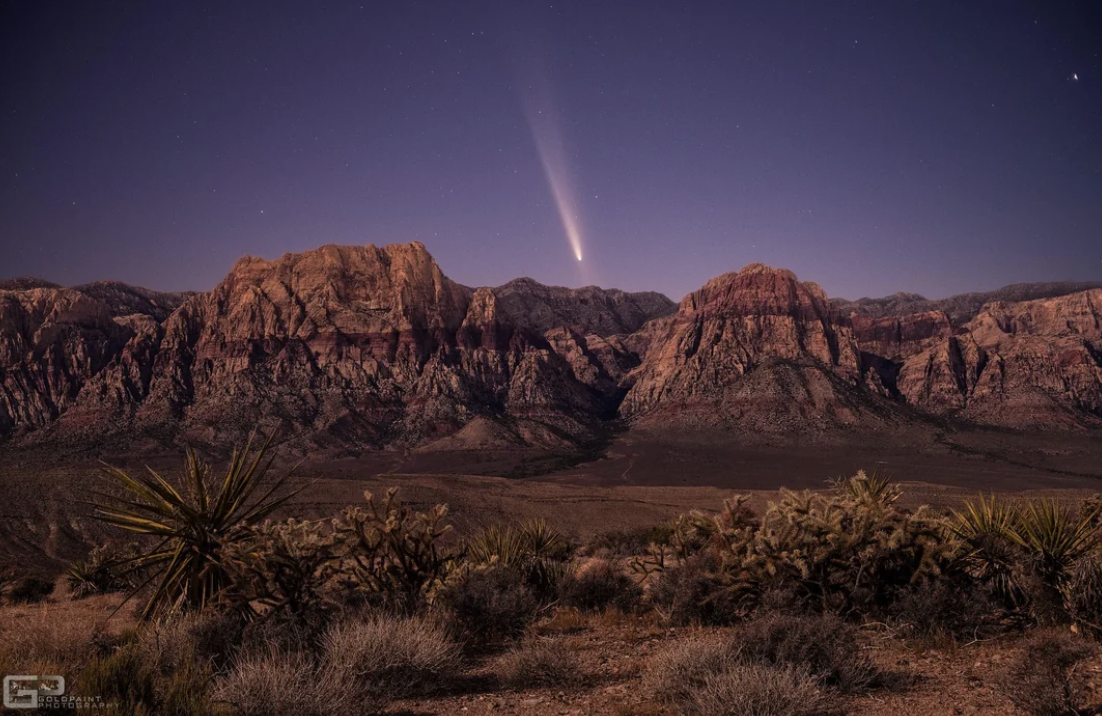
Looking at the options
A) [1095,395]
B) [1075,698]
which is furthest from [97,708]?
[1095,395]

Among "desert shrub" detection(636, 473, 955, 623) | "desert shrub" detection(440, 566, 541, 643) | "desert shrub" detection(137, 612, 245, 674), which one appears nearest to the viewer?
"desert shrub" detection(137, 612, 245, 674)

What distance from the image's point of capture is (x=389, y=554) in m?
9.59

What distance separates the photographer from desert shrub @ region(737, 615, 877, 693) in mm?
6043

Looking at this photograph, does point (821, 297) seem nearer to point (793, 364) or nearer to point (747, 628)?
point (793, 364)

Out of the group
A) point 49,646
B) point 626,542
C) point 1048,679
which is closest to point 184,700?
point 49,646

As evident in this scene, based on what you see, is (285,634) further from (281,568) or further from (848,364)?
(848,364)

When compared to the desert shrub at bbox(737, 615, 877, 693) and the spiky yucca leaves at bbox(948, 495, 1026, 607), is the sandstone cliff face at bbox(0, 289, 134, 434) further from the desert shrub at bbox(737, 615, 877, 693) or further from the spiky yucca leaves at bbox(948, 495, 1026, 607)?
the spiky yucca leaves at bbox(948, 495, 1026, 607)

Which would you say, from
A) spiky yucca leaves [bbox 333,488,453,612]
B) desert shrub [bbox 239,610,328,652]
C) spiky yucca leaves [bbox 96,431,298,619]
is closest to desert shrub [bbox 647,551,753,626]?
spiky yucca leaves [bbox 333,488,453,612]

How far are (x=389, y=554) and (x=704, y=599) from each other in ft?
16.2

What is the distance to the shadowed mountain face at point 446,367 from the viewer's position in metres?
116

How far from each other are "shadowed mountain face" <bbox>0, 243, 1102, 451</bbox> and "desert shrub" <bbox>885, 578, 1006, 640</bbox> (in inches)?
4222

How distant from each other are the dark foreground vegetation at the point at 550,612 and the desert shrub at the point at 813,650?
0.08 ft

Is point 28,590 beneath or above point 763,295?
beneath

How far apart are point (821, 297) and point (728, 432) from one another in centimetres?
6816
